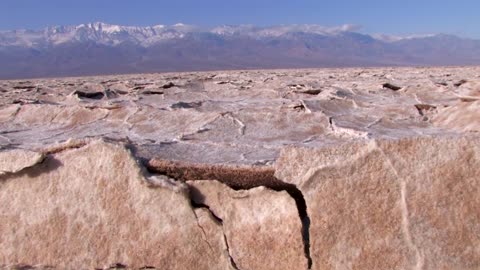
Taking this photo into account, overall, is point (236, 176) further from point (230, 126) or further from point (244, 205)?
point (230, 126)

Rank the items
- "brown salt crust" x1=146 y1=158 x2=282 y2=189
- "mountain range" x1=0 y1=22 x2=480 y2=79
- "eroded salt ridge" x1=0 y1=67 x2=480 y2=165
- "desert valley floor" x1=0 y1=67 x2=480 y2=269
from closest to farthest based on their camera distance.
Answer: "desert valley floor" x1=0 y1=67 x2=480 y2=269, "brown salt crust" x1=146 y1=158 x2=282 y2=189, "eroded salt ridge" x1=0 y1=67 x2=480 y2=165, "mountain range" x1=0 y1=22 x2=480 y2=79

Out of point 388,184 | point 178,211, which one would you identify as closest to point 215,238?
point 178,211

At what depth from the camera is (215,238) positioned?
66.9 inches

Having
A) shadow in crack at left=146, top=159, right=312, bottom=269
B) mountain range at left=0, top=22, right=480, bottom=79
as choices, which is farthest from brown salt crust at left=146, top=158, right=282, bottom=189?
mountain range at left=0, top=22, right=480, bottom=79

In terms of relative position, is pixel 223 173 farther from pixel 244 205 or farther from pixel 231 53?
pixel 231 53

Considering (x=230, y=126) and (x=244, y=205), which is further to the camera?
(x=230, y=126)

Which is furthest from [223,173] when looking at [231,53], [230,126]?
[231,53]

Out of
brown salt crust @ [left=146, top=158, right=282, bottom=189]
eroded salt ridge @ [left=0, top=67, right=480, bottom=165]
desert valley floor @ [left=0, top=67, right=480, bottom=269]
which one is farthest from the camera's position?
eroded salt ridge @ [left=0, top=67, right=480, bottom=165]

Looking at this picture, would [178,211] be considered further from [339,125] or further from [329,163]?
[339,125]

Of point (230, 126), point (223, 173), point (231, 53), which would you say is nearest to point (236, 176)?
point (223, 173)

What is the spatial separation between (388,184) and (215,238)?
0.57 m

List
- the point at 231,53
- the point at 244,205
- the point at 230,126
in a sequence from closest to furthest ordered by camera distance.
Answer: the point at 244,205, the point at 230,126, the point at 231,53

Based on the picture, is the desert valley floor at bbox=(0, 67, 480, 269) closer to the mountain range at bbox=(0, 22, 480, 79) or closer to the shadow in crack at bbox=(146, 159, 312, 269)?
the shadow in crack at bbox=(146, 159, 312, 269)

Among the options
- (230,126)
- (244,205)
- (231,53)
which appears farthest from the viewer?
(231,53)
